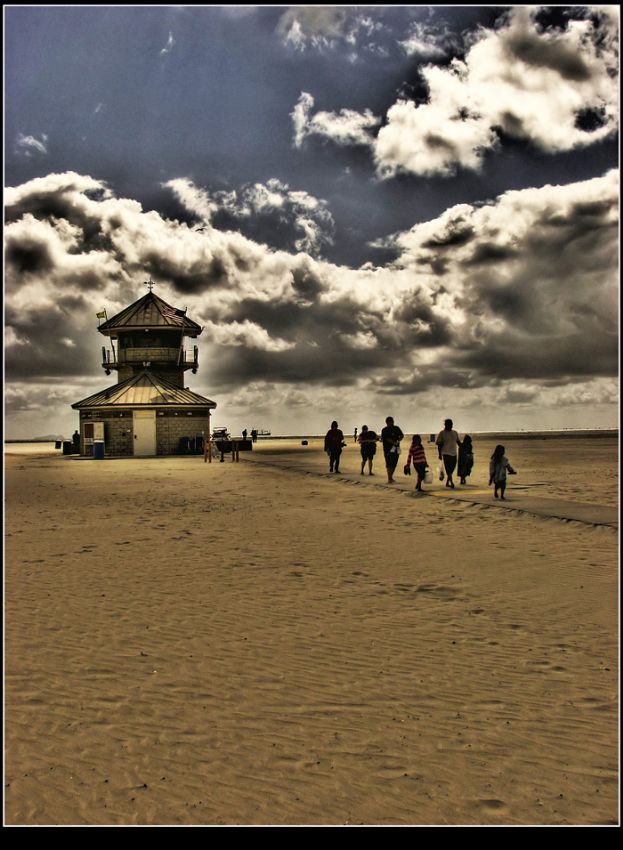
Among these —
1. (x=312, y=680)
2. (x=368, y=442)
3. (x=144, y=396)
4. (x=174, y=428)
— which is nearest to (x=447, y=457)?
(x=368, y=442)

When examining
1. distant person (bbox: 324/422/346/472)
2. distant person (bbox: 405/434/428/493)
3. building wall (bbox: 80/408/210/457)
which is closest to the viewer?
distant person (bbox: 405/434/428/493)

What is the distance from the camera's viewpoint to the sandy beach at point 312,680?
3.71 meters

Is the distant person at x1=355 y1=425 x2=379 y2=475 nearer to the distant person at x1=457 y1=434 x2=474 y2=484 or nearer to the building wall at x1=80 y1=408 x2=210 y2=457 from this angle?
the distant person at x1=457 y1=434 x2=474 y2=484

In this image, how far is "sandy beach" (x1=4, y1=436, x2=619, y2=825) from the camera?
12.2 ft

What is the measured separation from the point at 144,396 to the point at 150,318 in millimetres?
6739

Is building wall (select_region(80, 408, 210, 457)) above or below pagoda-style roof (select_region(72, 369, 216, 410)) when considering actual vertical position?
below

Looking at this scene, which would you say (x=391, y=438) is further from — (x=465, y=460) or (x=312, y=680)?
(x=312, y=680)

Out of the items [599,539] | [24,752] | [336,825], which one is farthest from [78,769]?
[599,539]

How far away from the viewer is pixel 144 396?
4406cm

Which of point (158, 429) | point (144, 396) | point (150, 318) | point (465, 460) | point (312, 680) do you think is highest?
point (150, 318)

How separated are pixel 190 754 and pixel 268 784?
590 mm

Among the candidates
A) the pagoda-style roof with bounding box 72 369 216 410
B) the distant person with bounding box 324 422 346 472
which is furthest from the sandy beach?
the pagoda-style roof with bounding box 72 369 216 410

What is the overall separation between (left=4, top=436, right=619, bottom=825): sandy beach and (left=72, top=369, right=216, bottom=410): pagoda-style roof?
106 feet

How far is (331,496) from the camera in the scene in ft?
62.0
